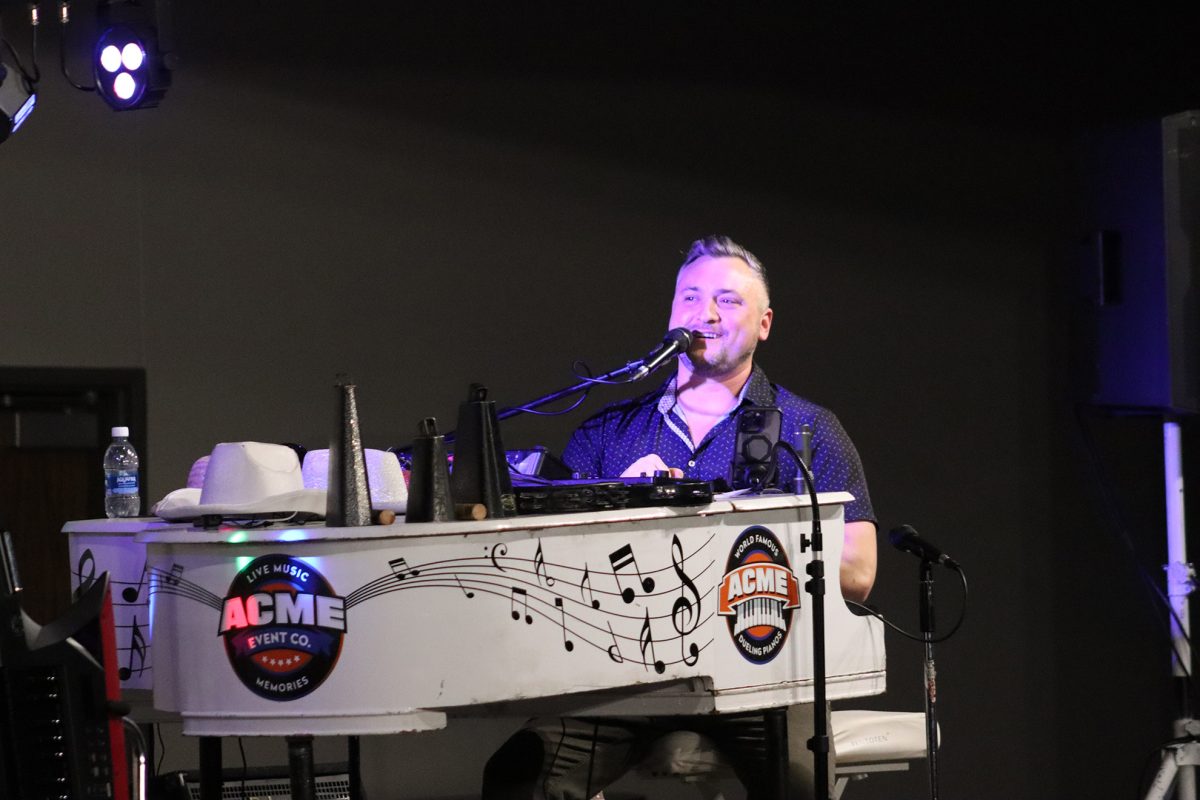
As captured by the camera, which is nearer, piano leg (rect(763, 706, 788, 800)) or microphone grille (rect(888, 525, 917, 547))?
piano leg (rect(763, 706, 788, 800))

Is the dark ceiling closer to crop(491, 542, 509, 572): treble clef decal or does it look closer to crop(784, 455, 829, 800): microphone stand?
crop(784, 455, 829, 800): microphone stand

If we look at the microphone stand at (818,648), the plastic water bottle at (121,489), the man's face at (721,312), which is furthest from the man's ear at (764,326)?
the plastic water bottle at (121,489)

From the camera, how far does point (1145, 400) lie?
5.65 m

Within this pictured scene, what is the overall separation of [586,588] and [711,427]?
1446 mm

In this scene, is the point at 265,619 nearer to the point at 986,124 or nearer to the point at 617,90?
the point at 617,90

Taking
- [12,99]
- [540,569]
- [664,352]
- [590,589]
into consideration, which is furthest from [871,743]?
[12,99]

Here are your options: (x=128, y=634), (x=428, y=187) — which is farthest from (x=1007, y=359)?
(x=128, y=634)

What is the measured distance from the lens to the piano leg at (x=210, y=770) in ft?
12.3

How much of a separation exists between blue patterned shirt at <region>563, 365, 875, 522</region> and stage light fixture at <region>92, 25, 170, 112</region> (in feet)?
5.34

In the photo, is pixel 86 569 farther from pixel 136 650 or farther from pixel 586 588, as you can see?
pixel 586 588

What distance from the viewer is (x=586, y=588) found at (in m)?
3.19

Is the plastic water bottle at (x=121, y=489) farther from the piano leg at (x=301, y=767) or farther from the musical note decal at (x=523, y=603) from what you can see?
the musical note decal at (x=523, y=603)

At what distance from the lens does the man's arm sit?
410cm

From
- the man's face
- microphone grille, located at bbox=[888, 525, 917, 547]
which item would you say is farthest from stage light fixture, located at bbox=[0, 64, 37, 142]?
microphone grille, located at bbox=[888, 525, 917, 547]
